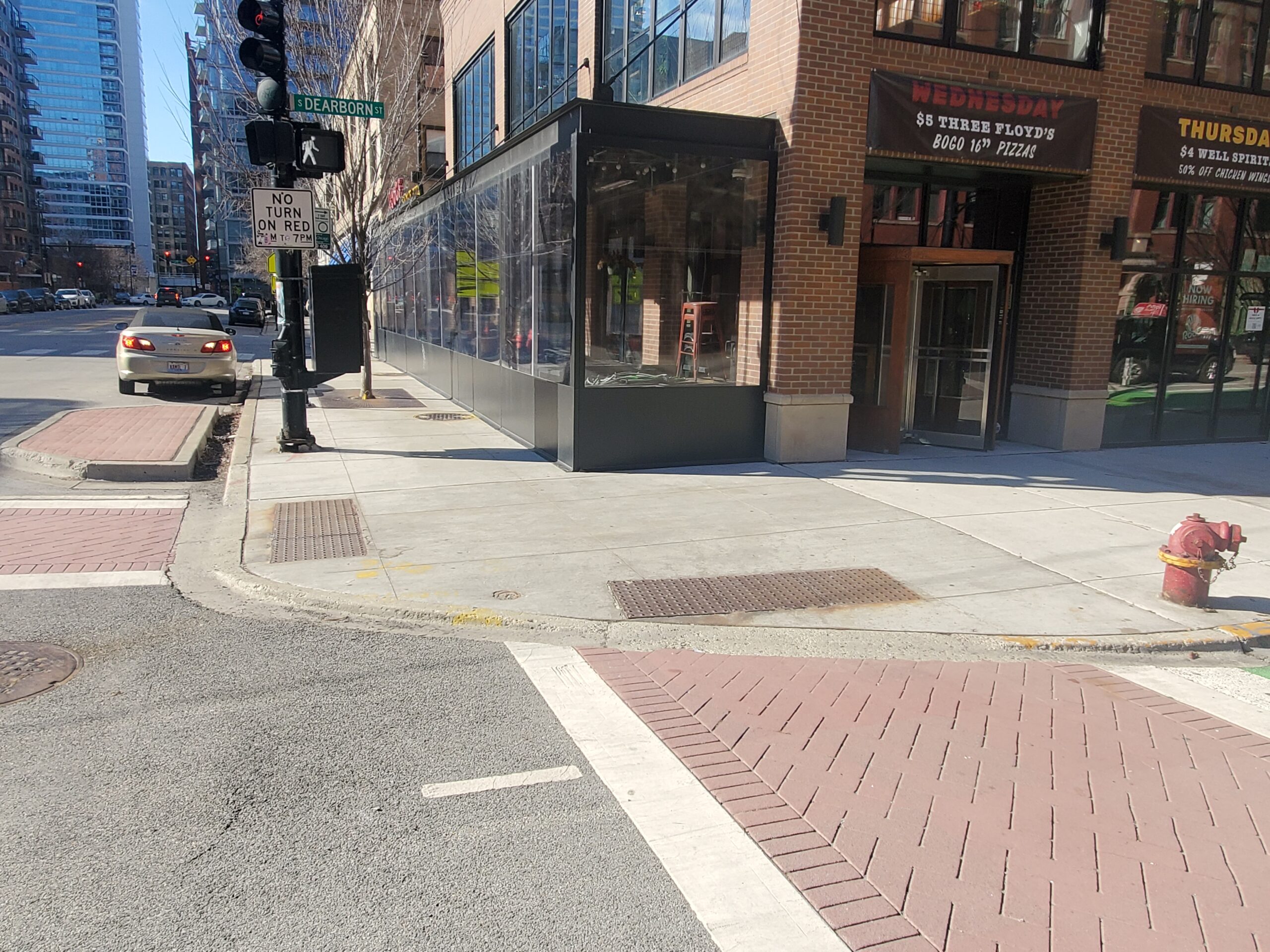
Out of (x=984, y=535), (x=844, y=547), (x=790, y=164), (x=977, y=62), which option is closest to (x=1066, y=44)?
(x=977, y=62)

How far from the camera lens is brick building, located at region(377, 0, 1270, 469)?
10.2 m

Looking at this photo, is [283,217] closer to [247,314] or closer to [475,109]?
[475,109]

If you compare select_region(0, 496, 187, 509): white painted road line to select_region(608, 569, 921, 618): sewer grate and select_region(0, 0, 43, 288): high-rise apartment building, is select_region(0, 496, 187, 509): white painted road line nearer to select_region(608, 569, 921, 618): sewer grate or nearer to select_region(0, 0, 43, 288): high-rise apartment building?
select_region(608, 569, 921, 618): sewer grate

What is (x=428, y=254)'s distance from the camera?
19.3 meters

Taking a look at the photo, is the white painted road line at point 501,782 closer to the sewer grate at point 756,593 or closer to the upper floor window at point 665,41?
the sewer grate at point 756,593

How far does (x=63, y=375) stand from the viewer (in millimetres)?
20047

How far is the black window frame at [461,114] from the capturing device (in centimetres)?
1942

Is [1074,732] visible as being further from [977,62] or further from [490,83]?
Result: [490,83]

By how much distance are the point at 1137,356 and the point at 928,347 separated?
9.41 feet

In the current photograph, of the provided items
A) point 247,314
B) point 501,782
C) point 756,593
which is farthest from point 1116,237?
point 247,314

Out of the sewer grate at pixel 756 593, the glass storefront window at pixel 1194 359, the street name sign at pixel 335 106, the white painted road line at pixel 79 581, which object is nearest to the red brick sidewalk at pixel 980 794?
the sewer grate at pixel 756 593

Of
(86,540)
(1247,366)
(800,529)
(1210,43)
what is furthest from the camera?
(1247,366)

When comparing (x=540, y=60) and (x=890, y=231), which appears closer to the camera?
(x=890, y=231)

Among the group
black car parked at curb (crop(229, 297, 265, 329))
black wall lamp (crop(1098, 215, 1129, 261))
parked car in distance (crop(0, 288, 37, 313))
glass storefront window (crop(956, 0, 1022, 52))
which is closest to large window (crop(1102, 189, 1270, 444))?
black wall lamp (crop(1098, 215, 1129, 261))
